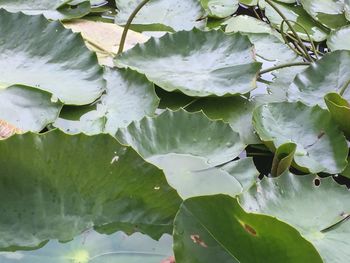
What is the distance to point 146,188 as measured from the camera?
79cm

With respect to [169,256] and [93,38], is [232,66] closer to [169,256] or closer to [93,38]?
[93,38]

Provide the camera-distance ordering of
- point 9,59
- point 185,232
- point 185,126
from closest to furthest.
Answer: point 185,232 < point 185,126 < point 9,59

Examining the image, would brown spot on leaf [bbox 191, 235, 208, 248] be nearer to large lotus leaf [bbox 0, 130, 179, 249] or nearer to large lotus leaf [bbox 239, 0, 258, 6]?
large lotus leaf [bbox 0, 130, 179, 249]

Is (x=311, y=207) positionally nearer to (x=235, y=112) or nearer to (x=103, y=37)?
(x=235, y=112)

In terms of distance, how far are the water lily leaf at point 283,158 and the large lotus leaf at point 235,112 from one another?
10 centimetres

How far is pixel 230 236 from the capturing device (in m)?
0.69

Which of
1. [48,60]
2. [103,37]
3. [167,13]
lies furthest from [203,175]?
[167,13]

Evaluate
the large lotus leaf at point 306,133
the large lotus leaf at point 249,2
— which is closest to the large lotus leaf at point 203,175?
the large lotus leaf at point 306,133

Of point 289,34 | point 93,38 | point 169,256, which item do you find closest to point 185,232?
point 169,256

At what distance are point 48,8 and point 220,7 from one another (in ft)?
1.57

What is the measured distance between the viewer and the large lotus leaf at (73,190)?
75 cm

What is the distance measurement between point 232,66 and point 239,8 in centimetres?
50

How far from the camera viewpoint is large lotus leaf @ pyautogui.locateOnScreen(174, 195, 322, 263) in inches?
26.0

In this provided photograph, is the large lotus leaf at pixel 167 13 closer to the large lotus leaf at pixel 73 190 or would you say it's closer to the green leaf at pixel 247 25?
the green leaf at pixel 247 25
